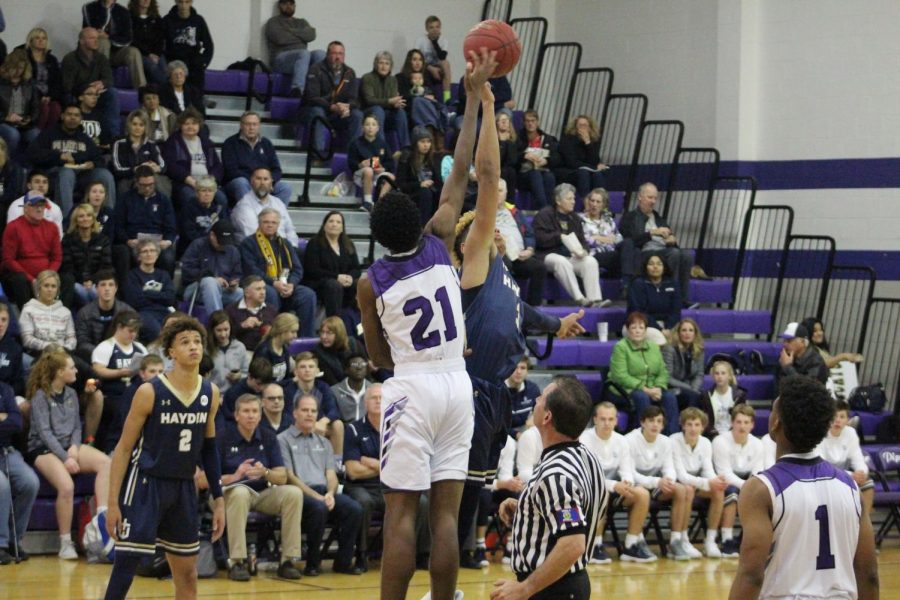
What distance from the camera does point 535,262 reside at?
1402 cm

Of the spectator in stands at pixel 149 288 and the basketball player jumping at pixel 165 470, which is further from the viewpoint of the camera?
the spectator in stands at pixel 149 288

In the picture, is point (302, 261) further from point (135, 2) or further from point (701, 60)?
point (701, 60)

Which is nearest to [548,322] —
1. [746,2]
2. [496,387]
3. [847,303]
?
[496,387]

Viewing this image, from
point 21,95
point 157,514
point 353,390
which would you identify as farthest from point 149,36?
point 157,514

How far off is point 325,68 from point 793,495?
12132 mm

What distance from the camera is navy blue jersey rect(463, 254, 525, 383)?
6.14 metres

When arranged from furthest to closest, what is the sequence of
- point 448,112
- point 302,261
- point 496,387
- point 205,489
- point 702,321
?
point 448,112 → point 702,321 → point 302,261 → point 205,489 → point 496,387

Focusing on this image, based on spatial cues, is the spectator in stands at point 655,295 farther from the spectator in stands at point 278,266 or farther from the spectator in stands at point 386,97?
the spectator in stands at point 278,266

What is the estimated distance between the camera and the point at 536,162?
52.2 feet

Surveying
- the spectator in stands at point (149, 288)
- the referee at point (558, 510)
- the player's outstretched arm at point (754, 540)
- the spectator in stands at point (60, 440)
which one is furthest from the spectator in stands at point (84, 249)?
the player's outstretched arm at point (754, 540)

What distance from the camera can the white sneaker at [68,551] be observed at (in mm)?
10289

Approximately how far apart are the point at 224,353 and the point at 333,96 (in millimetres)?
5111

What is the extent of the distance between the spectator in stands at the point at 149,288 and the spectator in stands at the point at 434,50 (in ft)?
19.0

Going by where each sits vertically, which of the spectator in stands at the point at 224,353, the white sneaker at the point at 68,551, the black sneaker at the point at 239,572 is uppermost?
the spectator in stands at the point at 224,353
